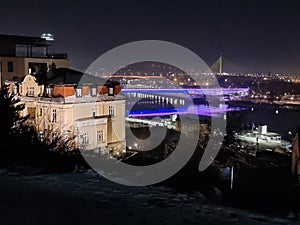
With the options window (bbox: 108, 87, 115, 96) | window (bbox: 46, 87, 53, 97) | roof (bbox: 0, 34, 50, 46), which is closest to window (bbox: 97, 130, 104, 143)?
window (bbox: 108, 87, 115, 96)

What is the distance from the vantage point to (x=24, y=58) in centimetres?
1672

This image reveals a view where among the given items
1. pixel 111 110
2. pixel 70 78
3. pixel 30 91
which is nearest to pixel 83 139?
pixel 111 110

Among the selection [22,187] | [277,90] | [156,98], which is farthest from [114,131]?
[277,90]

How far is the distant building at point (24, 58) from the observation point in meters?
16.4

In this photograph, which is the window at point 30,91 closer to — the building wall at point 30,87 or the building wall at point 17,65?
the building wall at point 30,87

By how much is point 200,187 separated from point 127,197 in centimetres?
158

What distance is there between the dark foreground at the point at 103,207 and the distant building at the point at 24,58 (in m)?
12.9

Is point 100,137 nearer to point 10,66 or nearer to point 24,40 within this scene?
point 10,66

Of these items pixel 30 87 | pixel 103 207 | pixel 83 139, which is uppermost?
pixel 30 87

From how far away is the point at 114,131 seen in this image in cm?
1334

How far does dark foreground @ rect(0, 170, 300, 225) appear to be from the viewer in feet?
9.37

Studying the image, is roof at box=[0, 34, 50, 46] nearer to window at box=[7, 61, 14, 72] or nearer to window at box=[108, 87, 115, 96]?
window at box=[7, 61, 14, 72]

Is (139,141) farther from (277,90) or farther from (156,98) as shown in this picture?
(277,90)

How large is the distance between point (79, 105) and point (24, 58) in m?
5.90
